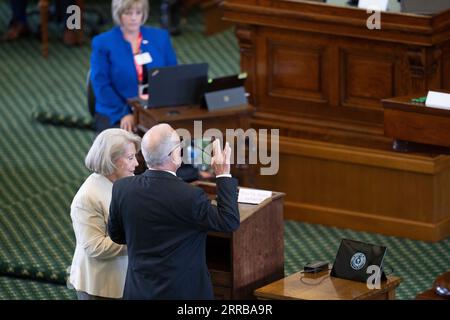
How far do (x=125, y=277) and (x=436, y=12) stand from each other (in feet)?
10.1

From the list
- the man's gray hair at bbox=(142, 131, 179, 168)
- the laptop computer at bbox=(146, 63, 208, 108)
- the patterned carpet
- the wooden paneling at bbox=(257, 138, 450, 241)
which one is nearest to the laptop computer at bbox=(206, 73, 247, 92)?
the laptop computer at bbox=(146, 63, 208, 108)

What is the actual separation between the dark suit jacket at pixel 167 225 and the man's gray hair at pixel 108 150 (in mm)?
326

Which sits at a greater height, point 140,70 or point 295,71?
point 140,70

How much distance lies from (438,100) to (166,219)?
171cm

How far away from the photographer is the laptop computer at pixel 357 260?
20.0ft

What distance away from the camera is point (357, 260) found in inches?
243

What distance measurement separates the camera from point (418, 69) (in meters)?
8.04

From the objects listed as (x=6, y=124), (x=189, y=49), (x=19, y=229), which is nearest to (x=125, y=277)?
(x=19, y=229)

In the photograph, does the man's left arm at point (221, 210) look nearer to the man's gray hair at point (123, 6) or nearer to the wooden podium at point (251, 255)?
the wooden podium at point (251, 255)

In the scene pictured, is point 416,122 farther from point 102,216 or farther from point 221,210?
point 102,216

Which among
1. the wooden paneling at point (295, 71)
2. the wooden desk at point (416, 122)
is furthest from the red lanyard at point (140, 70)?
the wooden desk at point (416, 122)

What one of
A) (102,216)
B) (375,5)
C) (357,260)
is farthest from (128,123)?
(357,260)

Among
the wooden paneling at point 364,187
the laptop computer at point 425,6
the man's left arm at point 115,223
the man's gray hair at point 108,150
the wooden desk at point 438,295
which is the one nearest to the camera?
the man's left arm at point 115,223
